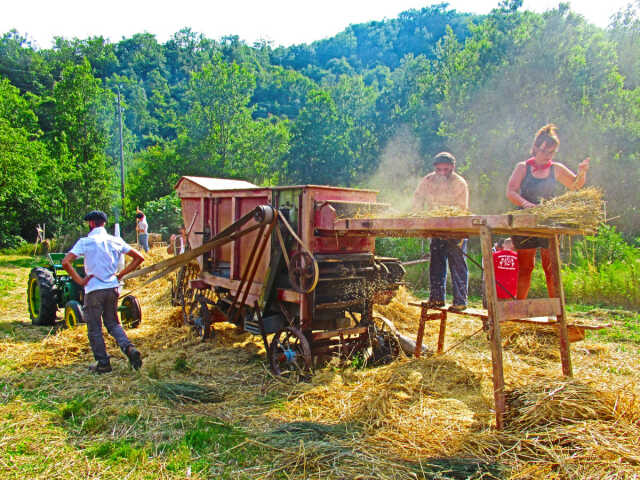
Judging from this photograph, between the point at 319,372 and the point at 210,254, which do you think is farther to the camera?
the point at 210,254

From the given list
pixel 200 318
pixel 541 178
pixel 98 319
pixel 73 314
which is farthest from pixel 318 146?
pixel 541 178

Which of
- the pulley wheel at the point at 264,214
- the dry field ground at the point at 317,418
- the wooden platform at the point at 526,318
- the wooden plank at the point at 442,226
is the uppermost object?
the pulley wheel at the point at 264,214

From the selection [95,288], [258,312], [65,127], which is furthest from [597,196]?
[65,127]

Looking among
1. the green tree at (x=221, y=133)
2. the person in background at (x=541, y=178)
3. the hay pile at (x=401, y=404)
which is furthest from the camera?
Result: the green tree at (x=221, y=133)

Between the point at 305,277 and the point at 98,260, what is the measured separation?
2636 millimetres

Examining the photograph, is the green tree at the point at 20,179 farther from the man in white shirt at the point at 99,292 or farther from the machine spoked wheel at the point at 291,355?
the machine spoked wheel at the point at 291,355

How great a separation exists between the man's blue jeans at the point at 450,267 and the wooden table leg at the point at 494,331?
168 centimetres

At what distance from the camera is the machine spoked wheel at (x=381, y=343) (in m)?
6.48

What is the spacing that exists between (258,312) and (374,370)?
1.70 metres

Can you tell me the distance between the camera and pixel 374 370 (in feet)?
20.1

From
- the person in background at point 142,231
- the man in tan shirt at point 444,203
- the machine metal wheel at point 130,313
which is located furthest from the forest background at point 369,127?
the man in tan shirt at point 444,203

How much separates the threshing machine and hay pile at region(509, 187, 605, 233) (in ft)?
8.28

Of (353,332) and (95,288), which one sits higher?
(95,288)

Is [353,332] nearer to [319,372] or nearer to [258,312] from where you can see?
[319,372]
